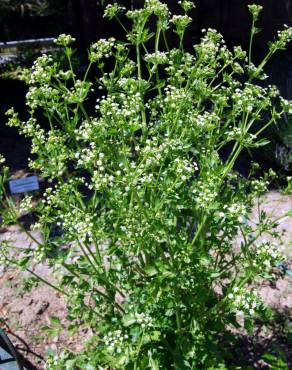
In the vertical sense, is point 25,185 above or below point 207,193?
below

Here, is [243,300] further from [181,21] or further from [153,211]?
[181,21]

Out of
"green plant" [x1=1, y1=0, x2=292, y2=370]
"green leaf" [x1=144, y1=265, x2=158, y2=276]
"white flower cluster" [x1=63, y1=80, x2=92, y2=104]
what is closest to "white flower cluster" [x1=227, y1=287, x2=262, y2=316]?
"green plant" [x1=1, y1=0, x2=292, y2=370]

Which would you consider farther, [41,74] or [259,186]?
[259,186]

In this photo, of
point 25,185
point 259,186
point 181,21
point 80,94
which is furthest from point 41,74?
point 25,185

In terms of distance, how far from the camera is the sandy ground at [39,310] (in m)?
2.91

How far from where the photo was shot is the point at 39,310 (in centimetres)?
317

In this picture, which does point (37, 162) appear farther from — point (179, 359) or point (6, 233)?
point (6, 233)

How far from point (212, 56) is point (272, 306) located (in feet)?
6.02

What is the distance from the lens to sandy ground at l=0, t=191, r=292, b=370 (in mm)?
2908

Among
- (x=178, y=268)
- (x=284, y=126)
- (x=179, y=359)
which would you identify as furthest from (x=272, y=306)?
(x=284, y=126)

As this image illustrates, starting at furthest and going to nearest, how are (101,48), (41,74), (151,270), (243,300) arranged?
(101,48) < (41,74) < (151,270) < (243,300)

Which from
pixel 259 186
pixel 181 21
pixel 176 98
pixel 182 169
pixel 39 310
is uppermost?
→ pixel 181 21

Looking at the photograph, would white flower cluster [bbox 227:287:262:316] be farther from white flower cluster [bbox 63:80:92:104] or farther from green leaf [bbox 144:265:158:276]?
white flower cluster [bbox 63:80:92:104]

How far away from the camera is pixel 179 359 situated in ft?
6.51
